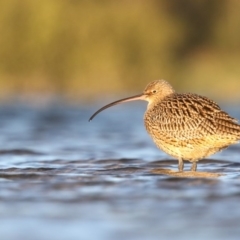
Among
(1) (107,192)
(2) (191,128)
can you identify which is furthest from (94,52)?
(1) (107,192)

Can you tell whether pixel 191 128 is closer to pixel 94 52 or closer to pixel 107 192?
pixel 107 192

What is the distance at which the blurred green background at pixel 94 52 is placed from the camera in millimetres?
25766

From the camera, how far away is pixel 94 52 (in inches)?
1031

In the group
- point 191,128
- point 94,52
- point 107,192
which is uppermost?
point 94,52

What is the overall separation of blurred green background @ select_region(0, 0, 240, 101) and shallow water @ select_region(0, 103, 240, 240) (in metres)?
9.60

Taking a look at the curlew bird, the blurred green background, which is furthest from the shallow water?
the blurred green background

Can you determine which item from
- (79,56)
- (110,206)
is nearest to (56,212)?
(110,206)

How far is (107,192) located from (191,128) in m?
2.07

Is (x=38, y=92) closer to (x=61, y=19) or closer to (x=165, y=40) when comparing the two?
(x=61, y=19)

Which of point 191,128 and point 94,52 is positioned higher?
point 94,52

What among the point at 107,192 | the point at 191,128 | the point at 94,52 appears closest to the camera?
the point at 107,192

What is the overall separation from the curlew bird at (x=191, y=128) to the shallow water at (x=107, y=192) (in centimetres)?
40

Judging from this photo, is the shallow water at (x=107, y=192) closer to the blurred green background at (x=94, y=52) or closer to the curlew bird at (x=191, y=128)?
the curlew bird at (x=191, y=128)

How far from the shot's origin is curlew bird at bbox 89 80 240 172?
10.9m
